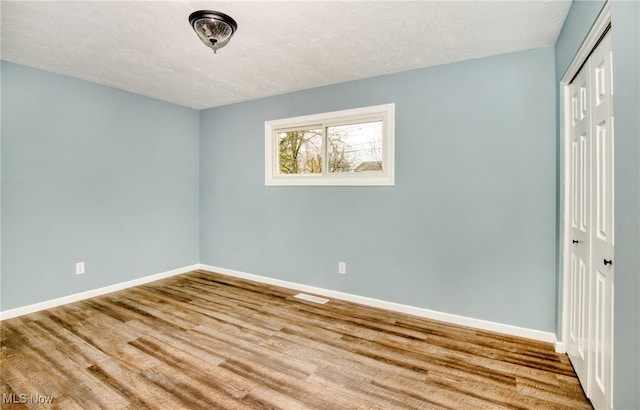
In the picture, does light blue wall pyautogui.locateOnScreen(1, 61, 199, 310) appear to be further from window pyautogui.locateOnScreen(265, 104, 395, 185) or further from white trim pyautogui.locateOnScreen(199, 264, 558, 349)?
window pyautogui.locateOnScreen(265, 104, 395, 185)

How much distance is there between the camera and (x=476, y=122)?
281cm

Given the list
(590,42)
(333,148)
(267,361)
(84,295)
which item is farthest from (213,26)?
(84,295)

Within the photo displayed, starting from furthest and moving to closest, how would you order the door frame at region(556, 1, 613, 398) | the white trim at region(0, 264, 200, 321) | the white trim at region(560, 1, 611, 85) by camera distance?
the white trim at region(0, 264, 200, 321), the door frame at region(556, 1, 613, 398), the white trim at region(560, 1, 611, 85)

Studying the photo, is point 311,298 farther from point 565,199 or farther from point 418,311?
point 565,199

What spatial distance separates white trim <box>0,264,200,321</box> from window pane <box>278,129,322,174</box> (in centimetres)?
222

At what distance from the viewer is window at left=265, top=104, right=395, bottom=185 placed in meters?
3.31

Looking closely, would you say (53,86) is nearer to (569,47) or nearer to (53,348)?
(53,348)

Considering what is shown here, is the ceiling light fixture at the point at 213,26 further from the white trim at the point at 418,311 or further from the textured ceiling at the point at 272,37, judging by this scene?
the white trim at the point at 418,311

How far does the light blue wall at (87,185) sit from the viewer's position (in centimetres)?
304

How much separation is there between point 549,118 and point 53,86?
479cm

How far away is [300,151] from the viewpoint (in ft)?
13.1

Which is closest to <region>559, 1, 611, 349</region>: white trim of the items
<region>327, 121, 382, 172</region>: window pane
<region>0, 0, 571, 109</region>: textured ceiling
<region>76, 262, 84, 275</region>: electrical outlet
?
<region>0, 0, 571, 109</region>: textured ceiling

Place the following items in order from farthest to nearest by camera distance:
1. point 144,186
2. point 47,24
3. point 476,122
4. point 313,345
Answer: point 144,186, point 476,122, point 313,345, point 47,24

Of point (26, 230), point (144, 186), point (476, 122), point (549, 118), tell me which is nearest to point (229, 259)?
point (144, 186)
